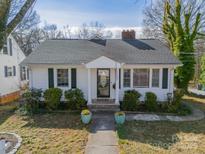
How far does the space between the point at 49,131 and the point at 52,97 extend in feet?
11.1

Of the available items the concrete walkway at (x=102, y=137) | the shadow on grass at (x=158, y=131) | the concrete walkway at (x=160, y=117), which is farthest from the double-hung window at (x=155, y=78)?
the concrete walkway at (x=102, y=137)

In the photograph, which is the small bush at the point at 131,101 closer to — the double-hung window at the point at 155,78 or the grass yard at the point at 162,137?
the double-hung window at the point at 155,78

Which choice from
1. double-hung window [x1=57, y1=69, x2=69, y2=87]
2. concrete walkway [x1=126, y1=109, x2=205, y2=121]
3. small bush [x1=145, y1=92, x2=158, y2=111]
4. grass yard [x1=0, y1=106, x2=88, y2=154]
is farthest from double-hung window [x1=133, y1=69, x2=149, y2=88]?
grass yard [x1=0, y1=106, x2=88, y2=154]

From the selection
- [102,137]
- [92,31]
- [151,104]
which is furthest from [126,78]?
[92,31]

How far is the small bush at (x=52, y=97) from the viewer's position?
11.9 metres

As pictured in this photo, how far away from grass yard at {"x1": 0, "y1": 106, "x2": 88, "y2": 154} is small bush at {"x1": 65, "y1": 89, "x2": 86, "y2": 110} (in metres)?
0.85

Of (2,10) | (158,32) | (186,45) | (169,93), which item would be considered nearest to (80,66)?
(169,93)

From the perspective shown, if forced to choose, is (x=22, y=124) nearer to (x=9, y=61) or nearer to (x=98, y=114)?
(x=98, y=114)

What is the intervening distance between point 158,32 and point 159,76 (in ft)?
58.3

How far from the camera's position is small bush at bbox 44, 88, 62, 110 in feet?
39.2

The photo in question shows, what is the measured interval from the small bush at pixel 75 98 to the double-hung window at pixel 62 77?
931mm

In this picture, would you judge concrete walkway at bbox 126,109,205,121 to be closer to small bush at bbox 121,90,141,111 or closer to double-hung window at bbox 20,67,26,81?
small bush at bbox 121,90,141,111

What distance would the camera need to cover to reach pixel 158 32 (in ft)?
95.0

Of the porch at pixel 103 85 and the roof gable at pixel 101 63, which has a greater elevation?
the roof gable at pixel 101 63
